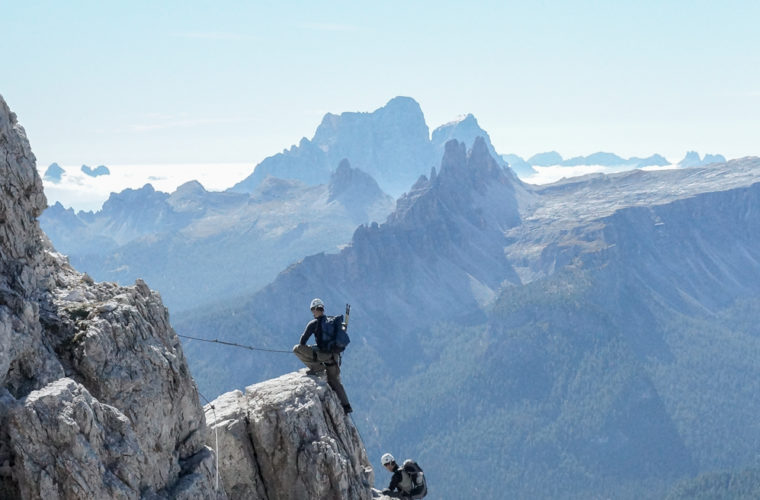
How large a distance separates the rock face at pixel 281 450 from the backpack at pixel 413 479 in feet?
13.6

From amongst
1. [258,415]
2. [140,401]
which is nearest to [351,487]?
[258,415]

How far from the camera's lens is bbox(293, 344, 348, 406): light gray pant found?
3334 cm

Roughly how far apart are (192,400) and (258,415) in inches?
188

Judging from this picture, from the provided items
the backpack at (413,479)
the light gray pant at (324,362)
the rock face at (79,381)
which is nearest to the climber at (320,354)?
the light gray pant at (324,362)

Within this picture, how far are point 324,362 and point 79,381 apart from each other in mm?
12210

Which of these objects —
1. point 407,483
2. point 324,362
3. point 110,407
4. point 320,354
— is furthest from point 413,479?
point 110,407

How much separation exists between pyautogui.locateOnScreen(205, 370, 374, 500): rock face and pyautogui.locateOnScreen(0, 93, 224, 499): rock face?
12.3 feet

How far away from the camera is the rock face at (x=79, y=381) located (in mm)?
19938

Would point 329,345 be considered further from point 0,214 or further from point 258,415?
point 0,214

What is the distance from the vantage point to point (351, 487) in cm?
3097

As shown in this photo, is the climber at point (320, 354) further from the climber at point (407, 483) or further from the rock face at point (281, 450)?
the climber at point (407, 483)

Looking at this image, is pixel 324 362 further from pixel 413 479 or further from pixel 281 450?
pixel 413 479

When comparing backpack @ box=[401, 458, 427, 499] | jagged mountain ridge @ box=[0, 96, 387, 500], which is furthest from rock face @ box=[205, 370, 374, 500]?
backpack @ box=[401, 458, 427, 499]

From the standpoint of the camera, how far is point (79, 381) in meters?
23.2
